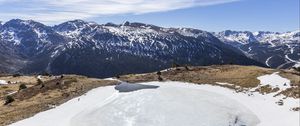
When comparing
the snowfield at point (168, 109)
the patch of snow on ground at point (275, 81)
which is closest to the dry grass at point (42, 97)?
the snowfield at point (168, 109)

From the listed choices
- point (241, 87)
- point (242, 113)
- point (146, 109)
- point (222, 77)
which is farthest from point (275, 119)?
point (222, 77)

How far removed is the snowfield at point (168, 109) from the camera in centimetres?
4550

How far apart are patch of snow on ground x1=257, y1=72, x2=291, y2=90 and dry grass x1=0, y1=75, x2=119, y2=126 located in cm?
2489

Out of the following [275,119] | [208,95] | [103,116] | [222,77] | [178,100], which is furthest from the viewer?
[222,77]

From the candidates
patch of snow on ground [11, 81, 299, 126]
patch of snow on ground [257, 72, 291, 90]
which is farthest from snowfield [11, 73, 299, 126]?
patch of snow on ground [257, 72, 291, 90]

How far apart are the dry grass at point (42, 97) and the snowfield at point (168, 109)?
2099mm

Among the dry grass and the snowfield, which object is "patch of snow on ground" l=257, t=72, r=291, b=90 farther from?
the dry grass

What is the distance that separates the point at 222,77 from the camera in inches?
3280

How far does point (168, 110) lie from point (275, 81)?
25263 mm

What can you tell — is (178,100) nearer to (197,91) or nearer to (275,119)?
(197,91)

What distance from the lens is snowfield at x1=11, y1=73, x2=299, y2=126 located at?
45.5 metres

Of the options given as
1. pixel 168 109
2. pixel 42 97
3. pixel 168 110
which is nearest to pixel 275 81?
pixel 168 109

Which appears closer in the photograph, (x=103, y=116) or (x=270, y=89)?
(x=103, y=116)

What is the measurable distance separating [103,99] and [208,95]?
1453 cm
